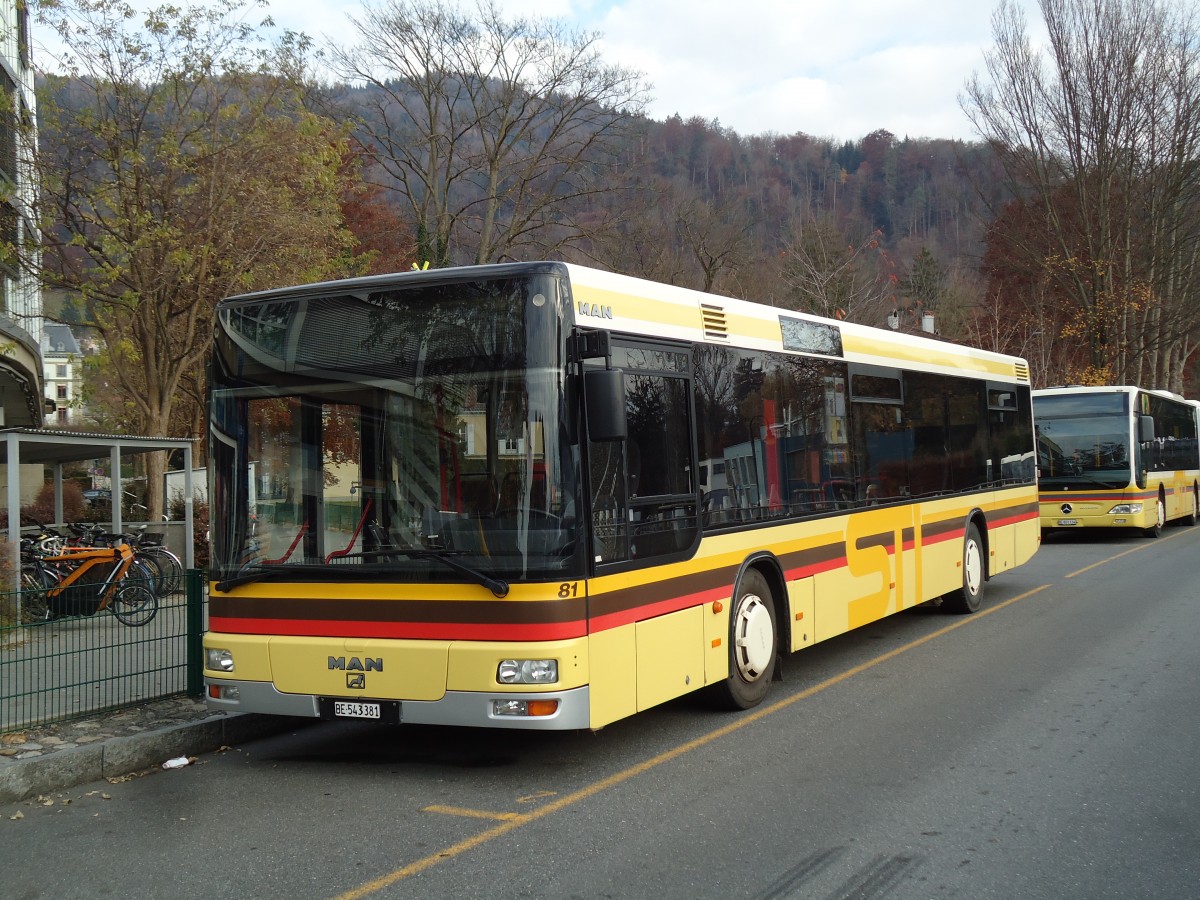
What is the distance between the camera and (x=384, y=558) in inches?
263

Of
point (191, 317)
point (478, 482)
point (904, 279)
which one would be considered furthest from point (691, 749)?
point (904, 279)

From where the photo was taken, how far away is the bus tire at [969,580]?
13008 millimetres

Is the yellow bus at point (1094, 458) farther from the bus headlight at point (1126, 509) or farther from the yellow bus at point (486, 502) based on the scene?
the yellow bus at point (486, 502)

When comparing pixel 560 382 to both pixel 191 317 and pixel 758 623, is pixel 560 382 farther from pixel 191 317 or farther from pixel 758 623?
pixel 191 317

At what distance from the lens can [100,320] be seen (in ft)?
69.6

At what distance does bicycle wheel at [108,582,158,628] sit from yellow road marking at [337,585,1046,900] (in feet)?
11.8

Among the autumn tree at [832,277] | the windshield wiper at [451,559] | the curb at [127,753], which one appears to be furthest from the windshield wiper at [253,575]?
the autumn tree at [832,277]

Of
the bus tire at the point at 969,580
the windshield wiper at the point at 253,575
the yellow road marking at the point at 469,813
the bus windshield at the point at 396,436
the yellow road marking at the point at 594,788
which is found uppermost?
the bus windshield at the point at 396,436

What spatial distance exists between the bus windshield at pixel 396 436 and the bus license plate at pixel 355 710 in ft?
2.40

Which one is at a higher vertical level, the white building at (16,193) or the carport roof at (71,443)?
the white building at (16,193)

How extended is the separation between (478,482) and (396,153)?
1085 inches

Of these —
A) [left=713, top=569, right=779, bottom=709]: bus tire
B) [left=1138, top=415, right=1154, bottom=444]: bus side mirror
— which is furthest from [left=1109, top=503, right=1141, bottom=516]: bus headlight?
[left=713, top=569, right=779, bottom=709]: bus tire

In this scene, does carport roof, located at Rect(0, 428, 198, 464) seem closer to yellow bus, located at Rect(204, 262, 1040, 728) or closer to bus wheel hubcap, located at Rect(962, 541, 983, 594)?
yellow bus, located at Rect(204, 262, 1040, 728)

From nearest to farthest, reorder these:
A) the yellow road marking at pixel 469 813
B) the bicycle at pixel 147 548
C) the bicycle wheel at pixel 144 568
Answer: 1. the yellow road marking at pixel 469 813
2. the bicycle wheel at pixel 144 568
3. the bicycle at pixel 147 548
